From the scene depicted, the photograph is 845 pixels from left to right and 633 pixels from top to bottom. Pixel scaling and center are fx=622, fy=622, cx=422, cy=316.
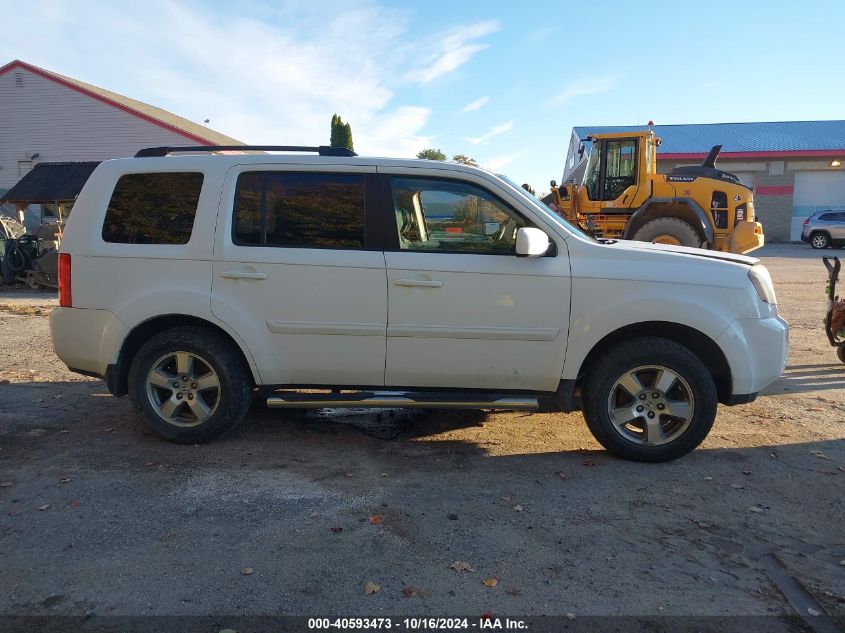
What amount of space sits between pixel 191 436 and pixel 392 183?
235 centimetres

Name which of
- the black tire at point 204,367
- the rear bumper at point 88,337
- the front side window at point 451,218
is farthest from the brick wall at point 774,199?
the rear bumper at point 88,337

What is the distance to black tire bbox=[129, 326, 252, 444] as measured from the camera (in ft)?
14.6

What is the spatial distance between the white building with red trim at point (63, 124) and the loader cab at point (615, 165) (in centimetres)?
1791

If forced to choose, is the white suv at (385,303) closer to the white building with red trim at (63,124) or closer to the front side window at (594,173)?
the front side window at (594,173)

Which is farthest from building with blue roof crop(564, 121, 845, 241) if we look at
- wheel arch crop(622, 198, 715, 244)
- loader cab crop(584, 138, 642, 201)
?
wheel arch crop(622, 198, 715, 244)

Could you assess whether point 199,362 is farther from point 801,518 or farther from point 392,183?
point 801,518

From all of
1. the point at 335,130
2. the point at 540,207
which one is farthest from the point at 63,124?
the point at 540,207

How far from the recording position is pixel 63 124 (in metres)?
25.9

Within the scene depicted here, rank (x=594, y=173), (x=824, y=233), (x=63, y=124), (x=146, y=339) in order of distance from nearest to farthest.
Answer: (x=146, y=339)
(x=594, y=173)
(x=63, y=124)
(x=824, y=233)

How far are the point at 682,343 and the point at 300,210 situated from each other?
2838 mm

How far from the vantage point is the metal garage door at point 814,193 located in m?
32.9

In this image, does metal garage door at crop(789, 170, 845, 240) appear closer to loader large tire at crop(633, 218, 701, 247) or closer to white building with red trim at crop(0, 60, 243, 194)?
loader large tire at crop(633, 218, 701, 247)

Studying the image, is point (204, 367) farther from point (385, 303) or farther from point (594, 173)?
point (594, 173)

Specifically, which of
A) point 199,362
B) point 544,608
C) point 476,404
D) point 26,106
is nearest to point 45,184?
point 26,106
